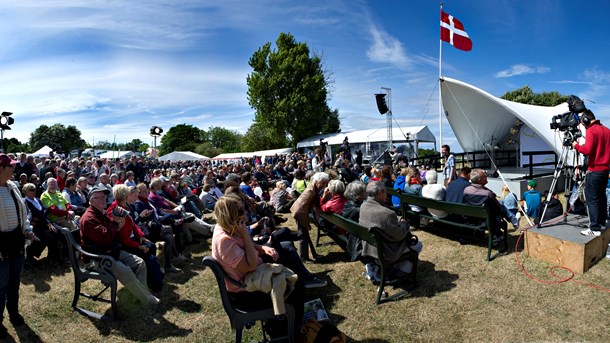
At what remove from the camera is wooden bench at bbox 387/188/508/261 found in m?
4.69

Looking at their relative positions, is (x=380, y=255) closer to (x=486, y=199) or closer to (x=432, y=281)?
(x=432, y=281)

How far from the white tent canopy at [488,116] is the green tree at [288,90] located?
22263 mm

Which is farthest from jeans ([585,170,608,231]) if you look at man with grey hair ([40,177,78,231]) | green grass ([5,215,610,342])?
man with grey hair ([40,177,78,231])

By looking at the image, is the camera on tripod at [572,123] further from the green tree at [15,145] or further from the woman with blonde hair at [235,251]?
the green tree at [15,145]

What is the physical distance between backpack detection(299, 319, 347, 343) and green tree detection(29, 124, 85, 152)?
3386 inches

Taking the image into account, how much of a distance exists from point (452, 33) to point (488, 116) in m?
3.76

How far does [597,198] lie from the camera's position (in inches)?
175

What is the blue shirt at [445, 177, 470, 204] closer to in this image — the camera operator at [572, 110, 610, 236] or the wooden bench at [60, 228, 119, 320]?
the camera operator at [572, 110, 610, 236]

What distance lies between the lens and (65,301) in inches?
164

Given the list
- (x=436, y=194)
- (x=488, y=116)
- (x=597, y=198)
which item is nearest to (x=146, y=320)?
(x=436, y=194)

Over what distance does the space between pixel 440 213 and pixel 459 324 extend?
99.8 inches

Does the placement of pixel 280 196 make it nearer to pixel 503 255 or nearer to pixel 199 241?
pixel 199 241

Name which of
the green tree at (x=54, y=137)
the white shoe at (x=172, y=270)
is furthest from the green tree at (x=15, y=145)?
the white shoe at (x=172, y=270)

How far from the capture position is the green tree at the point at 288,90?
119 ft
